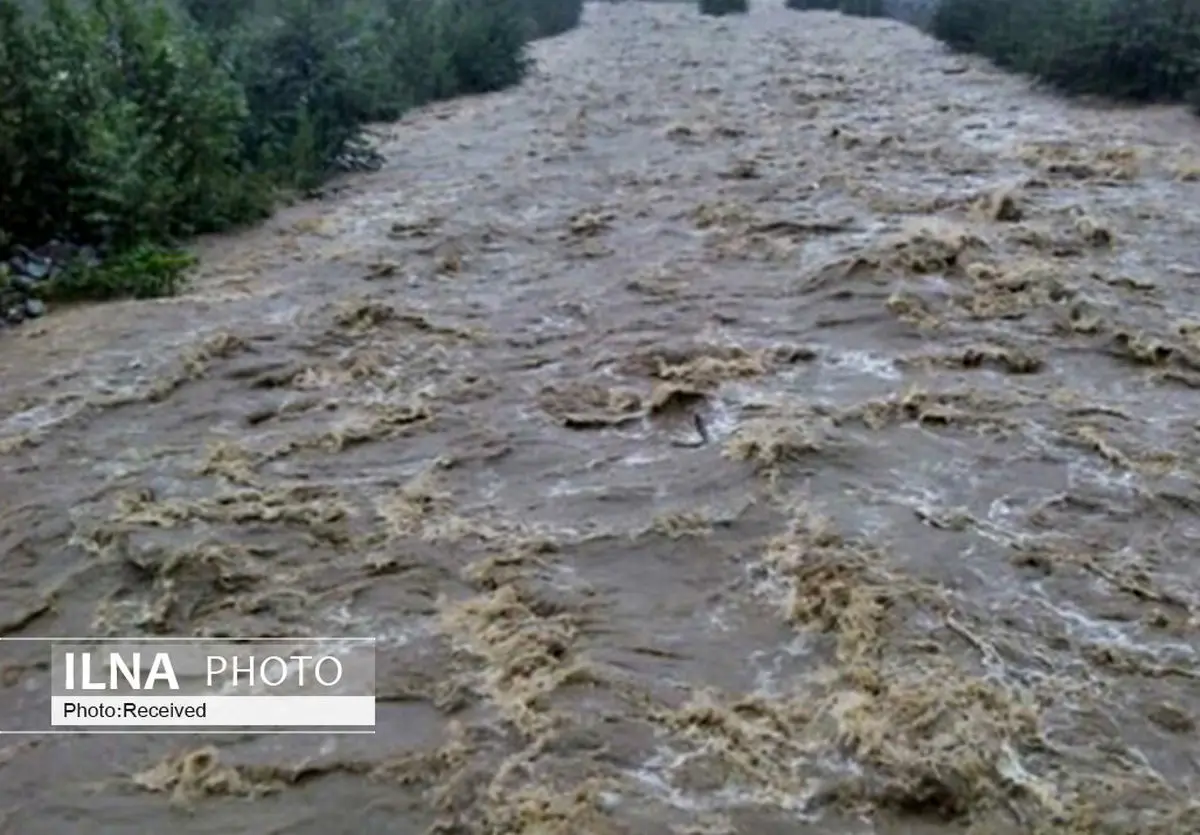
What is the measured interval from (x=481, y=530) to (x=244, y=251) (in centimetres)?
470

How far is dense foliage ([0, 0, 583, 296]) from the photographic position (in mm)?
8055

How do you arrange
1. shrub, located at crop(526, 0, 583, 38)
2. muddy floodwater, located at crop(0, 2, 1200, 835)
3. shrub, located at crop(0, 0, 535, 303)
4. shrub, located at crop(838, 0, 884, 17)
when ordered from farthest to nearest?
shrub, located at crop(838, 0, 884, 17) < shrub, located at crop(526, 0, 583, 38) < shrub, located at crop(0, 0, 535, 303) < muddy floodwater, located at crop(0, 2, 1200, 835)

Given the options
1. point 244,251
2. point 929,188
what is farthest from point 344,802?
point 929,188

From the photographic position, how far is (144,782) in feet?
11.1

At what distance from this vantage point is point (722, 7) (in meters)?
27.8

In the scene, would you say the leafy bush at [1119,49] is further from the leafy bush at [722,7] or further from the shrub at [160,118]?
the leafy bush at [722,7]

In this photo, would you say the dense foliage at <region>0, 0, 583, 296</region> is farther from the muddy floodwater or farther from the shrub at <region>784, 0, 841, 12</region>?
the shrub at <region>784, 0, 841, 12</region>

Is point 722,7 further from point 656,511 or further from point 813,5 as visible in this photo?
point 656,511

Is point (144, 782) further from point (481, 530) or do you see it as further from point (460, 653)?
point (481, 530)

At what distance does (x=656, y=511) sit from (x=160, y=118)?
5837 mm

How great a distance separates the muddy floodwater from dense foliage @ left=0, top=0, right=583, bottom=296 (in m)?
0.48

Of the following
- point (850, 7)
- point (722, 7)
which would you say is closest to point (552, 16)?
point (722, 7)

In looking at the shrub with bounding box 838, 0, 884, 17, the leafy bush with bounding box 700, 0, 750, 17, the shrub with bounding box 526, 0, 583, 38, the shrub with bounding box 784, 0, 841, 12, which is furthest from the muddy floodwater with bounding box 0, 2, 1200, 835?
the shrub with bounding box 784, 0, 841, 12

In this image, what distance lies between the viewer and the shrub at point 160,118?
26.4 feet
